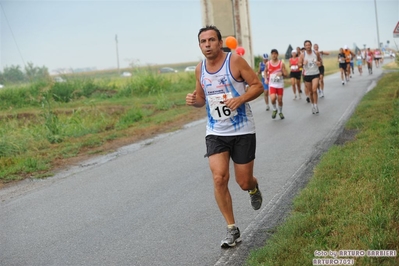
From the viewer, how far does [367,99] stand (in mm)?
20812

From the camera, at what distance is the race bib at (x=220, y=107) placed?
21.8 feet

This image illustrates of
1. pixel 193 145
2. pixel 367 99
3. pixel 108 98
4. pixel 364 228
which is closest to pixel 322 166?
pixel 364 228

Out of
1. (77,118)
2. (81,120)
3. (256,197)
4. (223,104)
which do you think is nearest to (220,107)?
(223,104)

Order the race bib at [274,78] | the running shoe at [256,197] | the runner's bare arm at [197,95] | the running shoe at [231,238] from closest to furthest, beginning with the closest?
the running shoe at [231,238] < the runner's bare arm at [197,95] < the running shoe at [256,197] < the race bib at [274,78]

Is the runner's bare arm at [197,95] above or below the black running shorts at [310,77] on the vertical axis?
above

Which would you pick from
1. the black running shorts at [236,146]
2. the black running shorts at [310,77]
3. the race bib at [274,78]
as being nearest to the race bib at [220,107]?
the black running shorts at [236,146]

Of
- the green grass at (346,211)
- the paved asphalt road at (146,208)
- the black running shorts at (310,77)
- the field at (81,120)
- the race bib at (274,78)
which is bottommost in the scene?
the paved asphalt road at (146,208)

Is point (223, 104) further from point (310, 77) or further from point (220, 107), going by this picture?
point (310, 77)

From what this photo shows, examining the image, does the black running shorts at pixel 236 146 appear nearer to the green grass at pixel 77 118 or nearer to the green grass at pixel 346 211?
the green grass at pixel 346 211

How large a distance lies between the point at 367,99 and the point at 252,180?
14646 millimetres

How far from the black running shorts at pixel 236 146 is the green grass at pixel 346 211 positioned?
0.79 m

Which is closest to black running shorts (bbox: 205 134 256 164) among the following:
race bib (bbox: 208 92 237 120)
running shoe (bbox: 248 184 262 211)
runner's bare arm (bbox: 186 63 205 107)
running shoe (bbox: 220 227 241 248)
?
race bib (bbox: 208 92 237 120)

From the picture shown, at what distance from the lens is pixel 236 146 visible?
675 centimetres

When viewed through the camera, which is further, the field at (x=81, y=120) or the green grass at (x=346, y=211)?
the field at (x=81, y=120)
